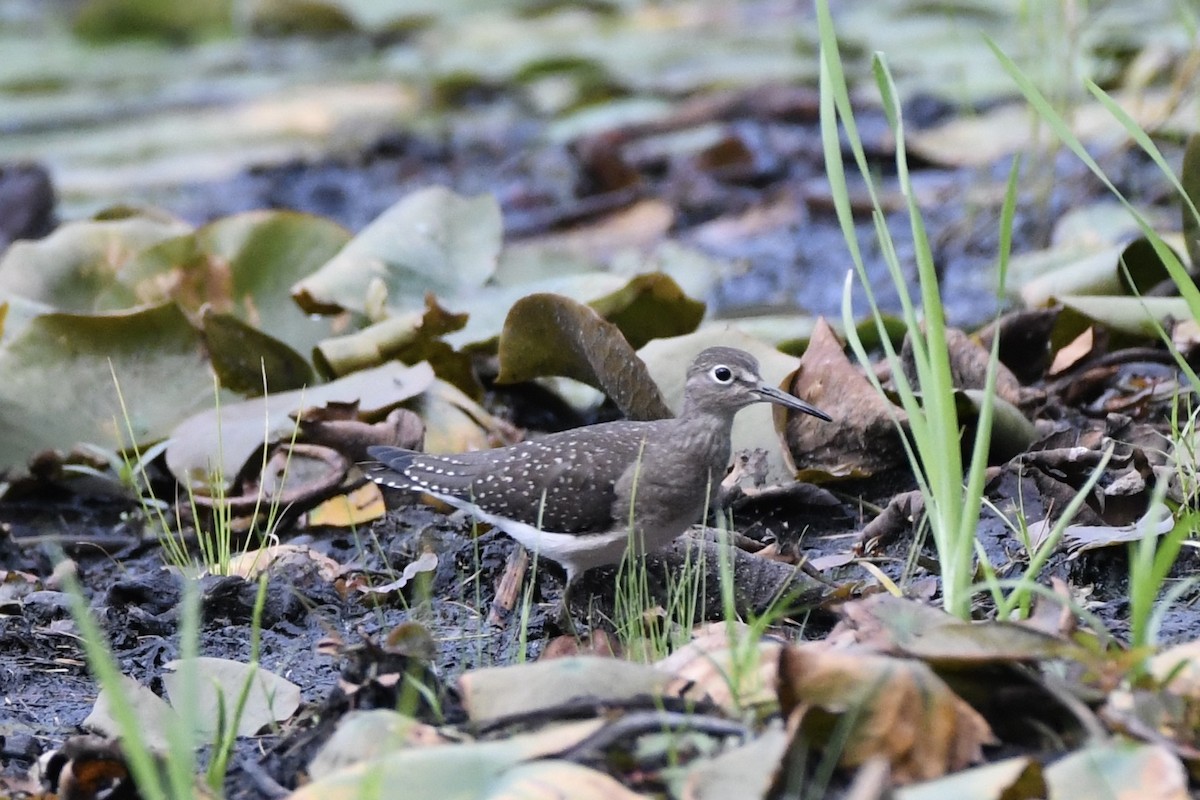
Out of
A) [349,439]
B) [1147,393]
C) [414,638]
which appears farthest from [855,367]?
[414,638]

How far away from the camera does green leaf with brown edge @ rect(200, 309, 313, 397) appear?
5.01 m

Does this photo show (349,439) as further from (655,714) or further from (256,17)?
(256,17)

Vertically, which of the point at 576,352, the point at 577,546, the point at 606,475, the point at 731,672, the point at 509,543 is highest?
the point at 731,672

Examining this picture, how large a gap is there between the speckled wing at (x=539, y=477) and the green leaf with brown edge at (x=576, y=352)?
0.20 metres

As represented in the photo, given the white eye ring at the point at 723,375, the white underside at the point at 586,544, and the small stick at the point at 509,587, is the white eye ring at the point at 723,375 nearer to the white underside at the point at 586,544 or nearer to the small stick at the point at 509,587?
the white underside at the point at 586,544

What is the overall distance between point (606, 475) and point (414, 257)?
209 centimetres

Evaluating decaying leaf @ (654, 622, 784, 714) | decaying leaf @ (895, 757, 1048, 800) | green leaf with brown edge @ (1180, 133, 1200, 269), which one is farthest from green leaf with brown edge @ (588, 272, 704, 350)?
decaying leaf @ (895, 757, 1048, 800)

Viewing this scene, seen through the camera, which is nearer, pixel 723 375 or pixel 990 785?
pixel 990 785

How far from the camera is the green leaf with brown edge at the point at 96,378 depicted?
4.98 m

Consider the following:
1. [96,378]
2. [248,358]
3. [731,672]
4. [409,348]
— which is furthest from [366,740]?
[96,378]

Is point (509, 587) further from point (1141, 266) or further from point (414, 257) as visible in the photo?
point (1141, 266)

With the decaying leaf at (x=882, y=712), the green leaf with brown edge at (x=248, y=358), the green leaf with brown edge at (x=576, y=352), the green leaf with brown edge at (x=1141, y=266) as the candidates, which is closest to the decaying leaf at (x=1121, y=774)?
the decaying leaf at (x=882, y=712)

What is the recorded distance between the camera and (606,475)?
3.98 m

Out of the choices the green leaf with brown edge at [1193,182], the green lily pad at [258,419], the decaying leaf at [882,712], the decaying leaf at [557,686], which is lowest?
the green lily pad at [258,419]
